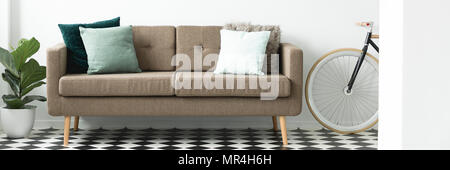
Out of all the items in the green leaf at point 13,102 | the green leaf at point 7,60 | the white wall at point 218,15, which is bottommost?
the green leaf at point 13,102

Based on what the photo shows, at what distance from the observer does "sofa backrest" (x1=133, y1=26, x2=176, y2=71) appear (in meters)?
4.21

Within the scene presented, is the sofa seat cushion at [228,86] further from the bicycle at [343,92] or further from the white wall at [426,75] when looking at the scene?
the white wall at [426,75]

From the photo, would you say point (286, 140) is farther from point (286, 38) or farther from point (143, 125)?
point (143, 125)

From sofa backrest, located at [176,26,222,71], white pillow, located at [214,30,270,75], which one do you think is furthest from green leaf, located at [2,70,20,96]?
white pillow, located at [214,30,270,75]

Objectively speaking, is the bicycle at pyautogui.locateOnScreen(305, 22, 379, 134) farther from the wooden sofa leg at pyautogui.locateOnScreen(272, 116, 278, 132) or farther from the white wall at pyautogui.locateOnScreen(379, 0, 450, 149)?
the white wall at pyautogui.locateOnScreen(379, 0, 450, 149)

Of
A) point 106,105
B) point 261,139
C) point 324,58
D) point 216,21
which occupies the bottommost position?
point 261,139

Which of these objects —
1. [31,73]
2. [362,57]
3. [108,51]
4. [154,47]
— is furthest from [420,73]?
[31,73]

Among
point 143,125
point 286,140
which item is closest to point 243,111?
point 286,140

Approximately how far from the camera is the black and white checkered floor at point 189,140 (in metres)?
3.69

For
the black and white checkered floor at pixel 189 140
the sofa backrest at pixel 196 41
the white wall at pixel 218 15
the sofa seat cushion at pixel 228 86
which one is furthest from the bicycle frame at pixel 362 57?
the sofa backrest at pixel 196 41

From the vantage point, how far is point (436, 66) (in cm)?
193

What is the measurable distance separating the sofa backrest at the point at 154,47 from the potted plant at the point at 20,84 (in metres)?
0.72

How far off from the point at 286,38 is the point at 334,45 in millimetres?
398
